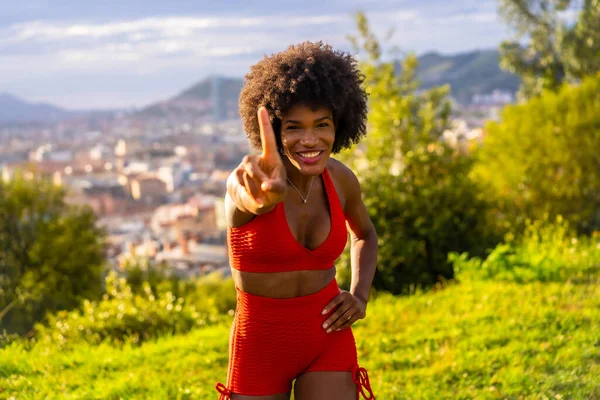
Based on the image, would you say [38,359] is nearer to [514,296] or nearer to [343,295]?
[343,295]

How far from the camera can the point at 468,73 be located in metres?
72.4

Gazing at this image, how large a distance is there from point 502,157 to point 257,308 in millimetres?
15924

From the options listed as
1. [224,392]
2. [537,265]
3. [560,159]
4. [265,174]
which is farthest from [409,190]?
[265,174]

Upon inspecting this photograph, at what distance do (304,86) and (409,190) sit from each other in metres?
8.61

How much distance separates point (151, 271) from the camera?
→ 83.7 ft

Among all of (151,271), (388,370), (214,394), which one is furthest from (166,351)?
(151,271)

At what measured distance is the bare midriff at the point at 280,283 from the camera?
2549mm

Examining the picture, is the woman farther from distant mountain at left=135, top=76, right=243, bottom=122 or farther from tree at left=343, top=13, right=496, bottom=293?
distant mountain at left=135, top=76, right=243, bottom=122

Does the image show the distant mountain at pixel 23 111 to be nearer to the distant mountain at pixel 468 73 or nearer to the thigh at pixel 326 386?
the distant mountain at pixel 468 73

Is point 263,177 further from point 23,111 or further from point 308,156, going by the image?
point 23,111

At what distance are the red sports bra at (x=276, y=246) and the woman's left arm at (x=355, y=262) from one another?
0.60ft

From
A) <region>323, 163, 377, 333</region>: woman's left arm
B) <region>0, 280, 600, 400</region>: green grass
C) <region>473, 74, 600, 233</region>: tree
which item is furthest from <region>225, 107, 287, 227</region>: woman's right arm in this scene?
<region>473, 74, 600, 233</region>: tree

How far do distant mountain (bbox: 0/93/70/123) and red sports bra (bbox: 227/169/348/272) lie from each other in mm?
127076

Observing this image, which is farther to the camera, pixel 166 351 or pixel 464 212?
pixel 464 212
